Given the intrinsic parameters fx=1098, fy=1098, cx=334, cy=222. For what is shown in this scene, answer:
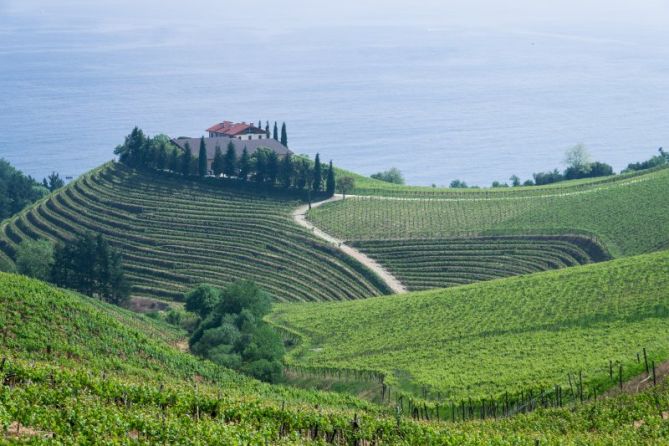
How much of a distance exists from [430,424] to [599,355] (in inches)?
633

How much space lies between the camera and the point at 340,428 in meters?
35.2

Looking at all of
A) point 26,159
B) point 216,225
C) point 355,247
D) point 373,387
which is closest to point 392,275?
point 355,247

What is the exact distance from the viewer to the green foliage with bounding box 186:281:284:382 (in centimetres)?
5656

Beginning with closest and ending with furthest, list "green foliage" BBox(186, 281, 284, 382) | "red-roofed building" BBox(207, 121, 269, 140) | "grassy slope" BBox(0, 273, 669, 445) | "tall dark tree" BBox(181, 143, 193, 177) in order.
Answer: "grassy slope" BBox(0, 273, 669, 445) → "green foliage" BBox(186, 281, 284, 382) → "tall dark tree" BBox(181, 143, 193, 177) → "red-roofed building" BBox(207, 121, 269, 140)

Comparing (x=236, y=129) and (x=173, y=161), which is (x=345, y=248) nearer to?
(x=173, y=161)

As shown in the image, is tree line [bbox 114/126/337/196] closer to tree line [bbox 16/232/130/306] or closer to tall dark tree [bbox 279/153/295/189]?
tall dark tree [bbox 279/153/295/189]

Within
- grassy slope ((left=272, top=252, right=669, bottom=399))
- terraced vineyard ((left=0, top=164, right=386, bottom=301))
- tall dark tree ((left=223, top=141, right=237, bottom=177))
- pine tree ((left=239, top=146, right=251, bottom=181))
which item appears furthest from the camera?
tall dark tree ((left=223, top=141, right=237, bottom=177))

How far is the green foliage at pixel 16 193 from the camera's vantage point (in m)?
124

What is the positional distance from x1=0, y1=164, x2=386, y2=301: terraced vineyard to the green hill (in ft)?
13.2

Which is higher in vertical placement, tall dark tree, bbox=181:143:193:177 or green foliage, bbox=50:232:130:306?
tall dark tree, bbox=181:143:193:177

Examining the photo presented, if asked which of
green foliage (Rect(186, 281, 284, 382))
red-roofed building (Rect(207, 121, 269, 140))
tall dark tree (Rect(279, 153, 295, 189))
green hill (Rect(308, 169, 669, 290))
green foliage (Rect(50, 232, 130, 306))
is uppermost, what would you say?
red-roofed building (Rect(207, 121, 269, 140))

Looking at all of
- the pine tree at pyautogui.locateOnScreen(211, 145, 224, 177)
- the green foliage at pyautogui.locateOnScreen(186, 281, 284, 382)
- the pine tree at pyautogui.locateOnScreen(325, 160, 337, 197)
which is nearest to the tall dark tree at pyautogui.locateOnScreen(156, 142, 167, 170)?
the pine tree at pyautogui.locateOnScreen(211, 145, 224, 177)

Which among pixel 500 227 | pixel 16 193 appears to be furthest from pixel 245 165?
pixel 16 193

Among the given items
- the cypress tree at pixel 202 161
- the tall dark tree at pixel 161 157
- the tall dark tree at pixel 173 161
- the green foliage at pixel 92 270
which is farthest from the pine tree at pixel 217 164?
the green foliage at pixel 92 270
